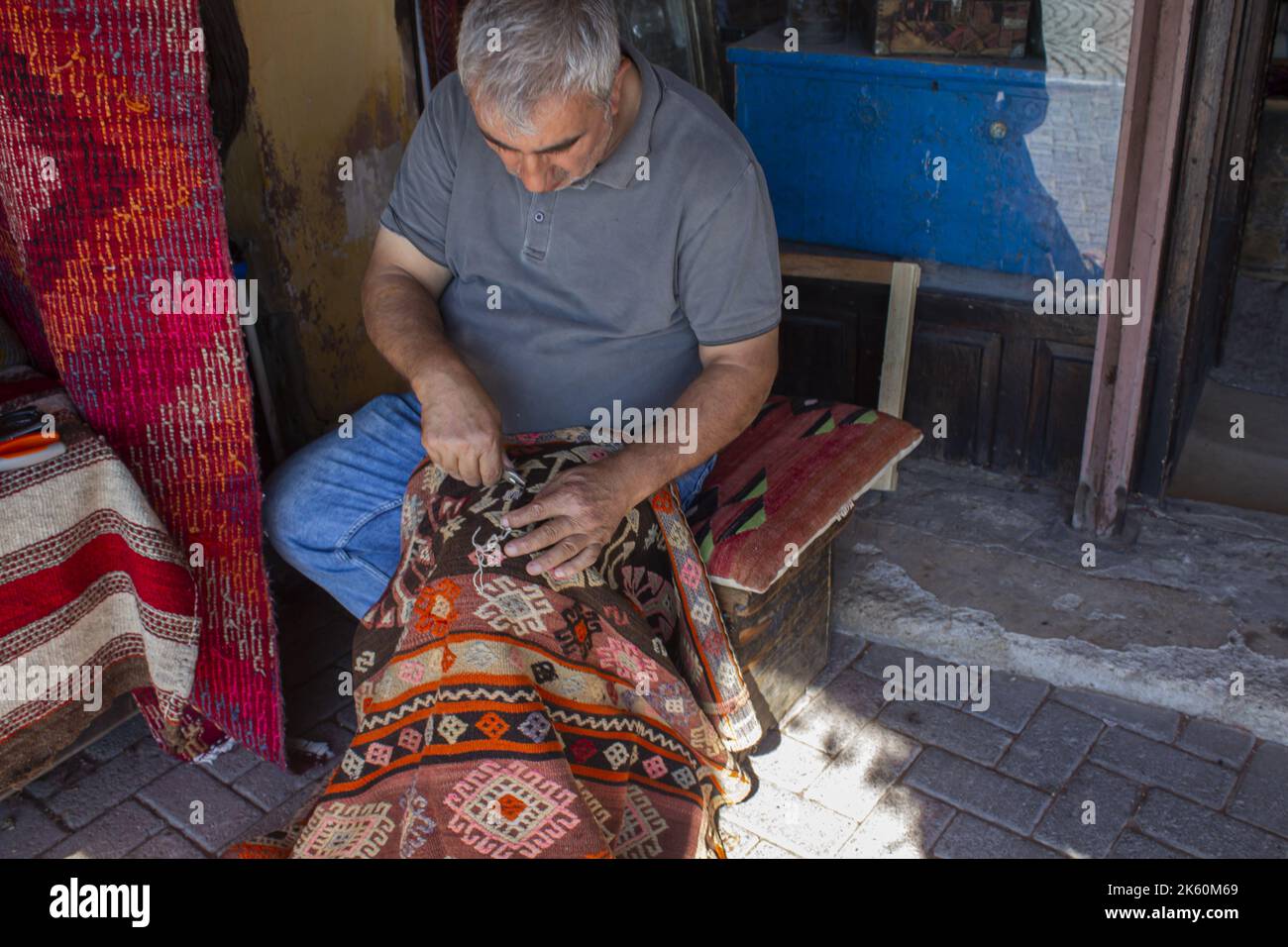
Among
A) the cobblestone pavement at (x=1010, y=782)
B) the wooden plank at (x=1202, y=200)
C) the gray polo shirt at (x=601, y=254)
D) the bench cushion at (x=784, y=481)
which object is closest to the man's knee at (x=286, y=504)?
the gray polo shirt at (x=601, y=254)

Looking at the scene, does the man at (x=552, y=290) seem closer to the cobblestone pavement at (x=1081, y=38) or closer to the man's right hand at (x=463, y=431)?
the man's right hand at (x=463, y=431)

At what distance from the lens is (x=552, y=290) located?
2.44m

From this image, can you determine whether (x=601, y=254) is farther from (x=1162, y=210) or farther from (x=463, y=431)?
(x=1162, y=210)

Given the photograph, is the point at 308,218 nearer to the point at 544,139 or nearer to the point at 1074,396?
the point at 544,139

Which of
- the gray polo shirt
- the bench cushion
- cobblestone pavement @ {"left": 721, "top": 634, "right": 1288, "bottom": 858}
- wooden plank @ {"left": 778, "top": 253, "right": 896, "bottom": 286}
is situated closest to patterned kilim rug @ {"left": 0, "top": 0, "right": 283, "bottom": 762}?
the gray polo shirt

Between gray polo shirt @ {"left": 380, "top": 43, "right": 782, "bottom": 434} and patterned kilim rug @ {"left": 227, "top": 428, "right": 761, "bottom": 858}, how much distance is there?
0.65 feet

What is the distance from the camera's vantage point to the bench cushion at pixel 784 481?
97.3 inches

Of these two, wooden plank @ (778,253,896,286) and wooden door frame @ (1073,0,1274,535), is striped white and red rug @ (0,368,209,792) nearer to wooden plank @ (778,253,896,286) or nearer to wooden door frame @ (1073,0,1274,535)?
wooden plank @ (778,253,896,286)

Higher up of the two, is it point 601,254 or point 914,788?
point 601,254

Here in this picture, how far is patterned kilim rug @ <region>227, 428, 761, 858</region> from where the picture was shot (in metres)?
1.90

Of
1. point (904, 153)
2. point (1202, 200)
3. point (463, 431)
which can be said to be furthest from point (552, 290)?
point (1202, 200)

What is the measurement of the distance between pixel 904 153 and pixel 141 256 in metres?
2.16

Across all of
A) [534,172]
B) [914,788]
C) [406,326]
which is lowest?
[914,788]

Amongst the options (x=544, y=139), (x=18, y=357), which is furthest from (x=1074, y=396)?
(x=18, y=357)
